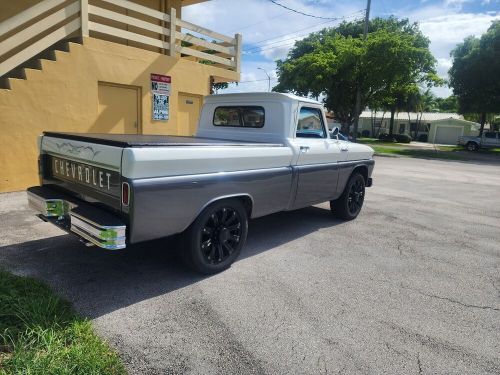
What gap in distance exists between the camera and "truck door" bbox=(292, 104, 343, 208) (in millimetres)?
4973

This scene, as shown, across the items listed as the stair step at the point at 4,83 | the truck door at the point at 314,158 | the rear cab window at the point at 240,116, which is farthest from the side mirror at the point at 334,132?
the stair step at the point at 4,83

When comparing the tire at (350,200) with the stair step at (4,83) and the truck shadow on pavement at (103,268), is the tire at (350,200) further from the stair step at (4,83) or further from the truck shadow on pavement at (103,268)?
the stair step at (4,83)

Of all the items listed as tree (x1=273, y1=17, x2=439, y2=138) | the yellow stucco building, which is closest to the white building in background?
tree (x1=273, y1=17, x2=439, y2=138)

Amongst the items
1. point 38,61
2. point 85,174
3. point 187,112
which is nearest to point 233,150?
point 85,174

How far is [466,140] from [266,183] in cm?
3538

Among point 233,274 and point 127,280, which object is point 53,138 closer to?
point 127,280

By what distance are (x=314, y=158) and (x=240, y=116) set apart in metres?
1.24

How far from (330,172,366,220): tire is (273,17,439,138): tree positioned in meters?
19.0

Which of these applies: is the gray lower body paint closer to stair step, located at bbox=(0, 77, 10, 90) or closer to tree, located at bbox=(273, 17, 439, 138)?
stair step, located at bbox=(0, 77, 10, 90)

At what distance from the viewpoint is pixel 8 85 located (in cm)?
694

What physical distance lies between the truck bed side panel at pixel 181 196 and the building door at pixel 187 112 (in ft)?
20.9

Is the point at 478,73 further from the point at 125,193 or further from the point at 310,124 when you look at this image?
the point at 125,193

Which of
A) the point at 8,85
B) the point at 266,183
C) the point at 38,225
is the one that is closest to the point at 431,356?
the point at 266,183

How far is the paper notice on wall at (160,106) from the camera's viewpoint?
30.4 ft
